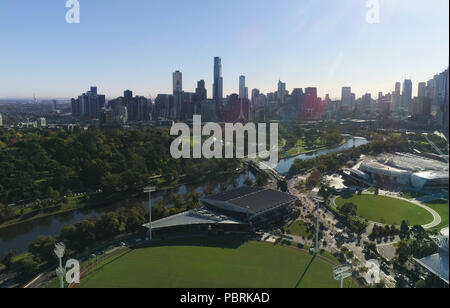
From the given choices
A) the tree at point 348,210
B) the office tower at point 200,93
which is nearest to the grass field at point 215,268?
the tree at point 348,210

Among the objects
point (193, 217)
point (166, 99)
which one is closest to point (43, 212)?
point (193, 217)

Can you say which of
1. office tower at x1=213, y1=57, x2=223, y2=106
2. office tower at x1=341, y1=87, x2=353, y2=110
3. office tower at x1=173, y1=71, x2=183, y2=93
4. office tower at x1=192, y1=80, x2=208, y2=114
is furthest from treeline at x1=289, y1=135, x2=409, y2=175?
office tower at x1=341, y1=87, x2=353, y2=110

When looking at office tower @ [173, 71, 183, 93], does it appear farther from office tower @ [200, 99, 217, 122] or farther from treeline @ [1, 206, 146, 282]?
treeline @ [1, 206, 146, 282]

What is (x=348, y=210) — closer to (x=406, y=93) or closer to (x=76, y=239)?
(x=76, y=239)

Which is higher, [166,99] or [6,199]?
[166,99]

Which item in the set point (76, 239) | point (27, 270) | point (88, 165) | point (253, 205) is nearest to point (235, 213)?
point (253, 205)
